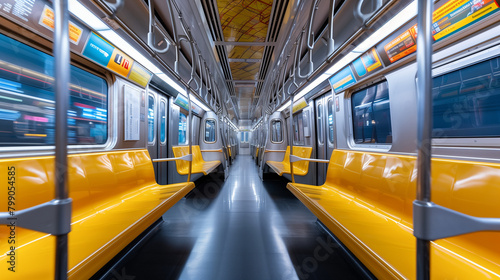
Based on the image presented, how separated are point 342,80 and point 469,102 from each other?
1.50 meters

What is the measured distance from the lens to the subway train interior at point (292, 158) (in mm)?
657

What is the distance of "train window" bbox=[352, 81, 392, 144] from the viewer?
7.48 feet

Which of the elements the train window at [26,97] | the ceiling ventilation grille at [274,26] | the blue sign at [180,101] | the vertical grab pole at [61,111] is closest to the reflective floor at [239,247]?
the vertical grab pole at [61,111]

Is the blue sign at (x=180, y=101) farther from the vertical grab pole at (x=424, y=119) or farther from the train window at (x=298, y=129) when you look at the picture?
the vertical grab pole at (x=424, y=119)

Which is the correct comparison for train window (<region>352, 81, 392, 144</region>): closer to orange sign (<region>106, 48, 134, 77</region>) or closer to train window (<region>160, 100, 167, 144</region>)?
orange sign (<region>106, 48, 134, 77</region>)

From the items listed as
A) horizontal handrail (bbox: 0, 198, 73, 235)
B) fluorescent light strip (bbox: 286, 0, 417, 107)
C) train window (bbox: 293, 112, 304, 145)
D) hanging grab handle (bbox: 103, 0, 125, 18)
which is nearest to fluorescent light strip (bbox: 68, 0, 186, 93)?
hanging grab handle (bbox: 103, 0, 125, 18)

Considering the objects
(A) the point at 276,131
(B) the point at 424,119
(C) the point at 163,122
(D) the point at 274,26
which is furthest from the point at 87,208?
(A) the point at 276,131

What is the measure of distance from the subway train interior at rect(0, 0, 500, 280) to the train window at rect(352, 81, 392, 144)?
0.07 feet

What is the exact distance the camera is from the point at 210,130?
7.21 metres

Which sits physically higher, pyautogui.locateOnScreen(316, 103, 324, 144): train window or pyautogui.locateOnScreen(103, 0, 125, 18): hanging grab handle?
pyautogui.locateOnScreen(103, 0, 125, 18): hanging grab handle

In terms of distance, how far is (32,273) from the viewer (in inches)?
34.5

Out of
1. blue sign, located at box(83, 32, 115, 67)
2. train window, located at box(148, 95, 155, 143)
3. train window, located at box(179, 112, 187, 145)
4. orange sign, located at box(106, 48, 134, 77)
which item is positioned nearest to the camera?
blue sign, located at box(83, 32, 115, 67)

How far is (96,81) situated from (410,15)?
306 cm

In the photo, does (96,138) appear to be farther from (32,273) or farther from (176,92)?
(176,92)
